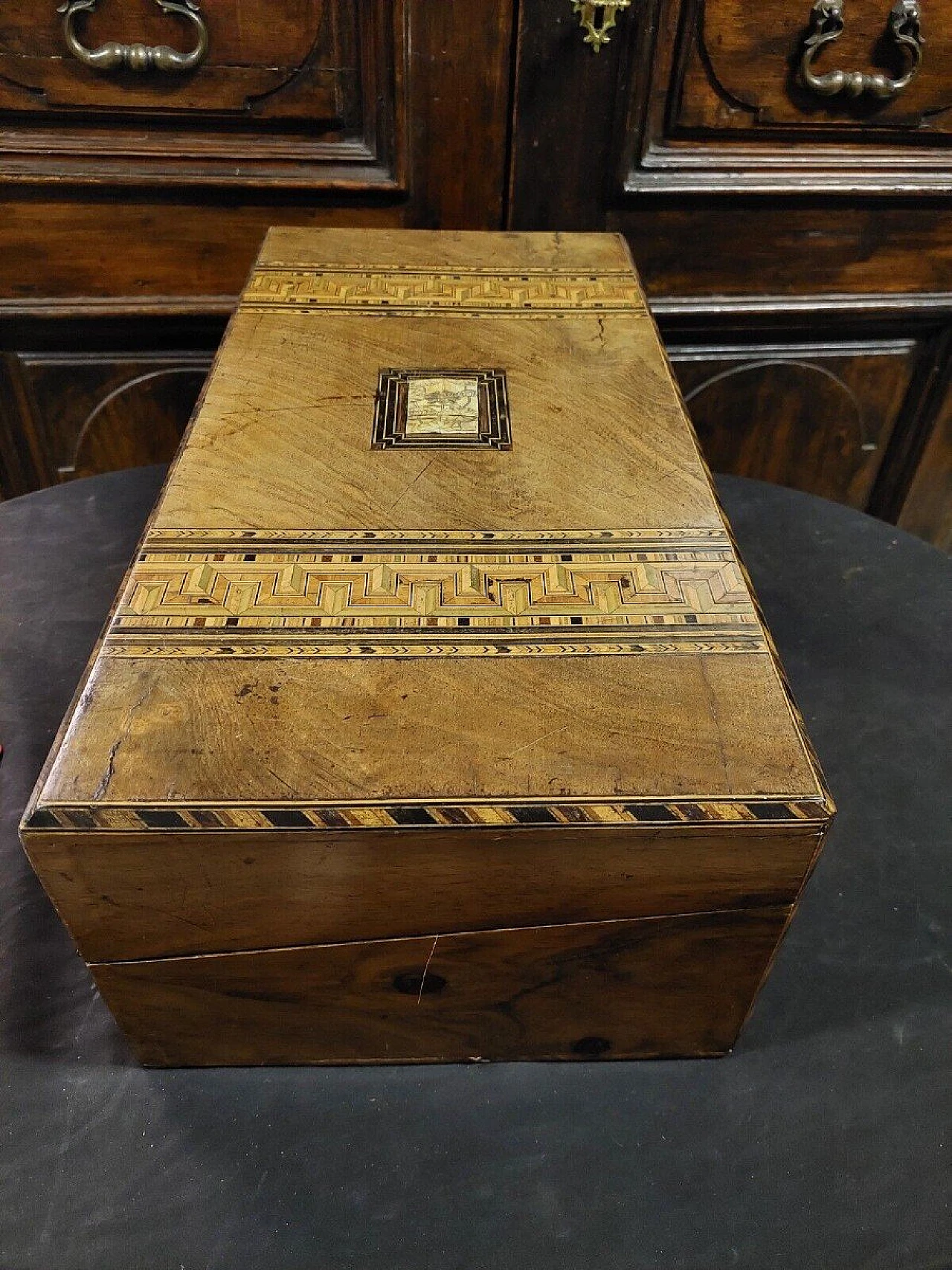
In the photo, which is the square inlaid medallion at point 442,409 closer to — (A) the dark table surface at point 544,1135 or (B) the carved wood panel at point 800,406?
(A) the dark table surface at point 544,1135

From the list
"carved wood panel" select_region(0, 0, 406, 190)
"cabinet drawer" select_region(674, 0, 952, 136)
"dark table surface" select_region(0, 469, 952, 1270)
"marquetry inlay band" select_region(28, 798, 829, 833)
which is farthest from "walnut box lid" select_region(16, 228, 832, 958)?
"cabinet drawer" select_region(674, 0, 952, 136)

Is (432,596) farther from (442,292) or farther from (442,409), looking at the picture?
(442,292)

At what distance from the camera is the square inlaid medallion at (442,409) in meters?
0.88

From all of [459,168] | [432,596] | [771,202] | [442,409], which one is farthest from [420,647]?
[771,202]

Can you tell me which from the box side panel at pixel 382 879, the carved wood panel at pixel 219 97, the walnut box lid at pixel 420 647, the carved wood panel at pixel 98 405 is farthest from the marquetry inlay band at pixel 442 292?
the box side panel at pixel 382 879

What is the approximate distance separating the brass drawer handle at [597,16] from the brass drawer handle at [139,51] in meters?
0.44

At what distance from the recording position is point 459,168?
4.25 feet

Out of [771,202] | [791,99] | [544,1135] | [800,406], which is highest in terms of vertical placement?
[791,99]

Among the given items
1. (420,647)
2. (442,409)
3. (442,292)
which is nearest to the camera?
(420,647)

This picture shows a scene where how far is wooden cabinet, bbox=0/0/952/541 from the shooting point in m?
1.19

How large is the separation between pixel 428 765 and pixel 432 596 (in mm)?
162

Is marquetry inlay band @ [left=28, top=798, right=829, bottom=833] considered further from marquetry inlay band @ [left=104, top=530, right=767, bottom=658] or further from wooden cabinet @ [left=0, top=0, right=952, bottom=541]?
wooden cabinet @ [left=0, top=0, right=952, bottom=541]

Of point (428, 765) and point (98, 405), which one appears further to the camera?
point (98, 405)

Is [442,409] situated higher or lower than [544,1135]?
higher
